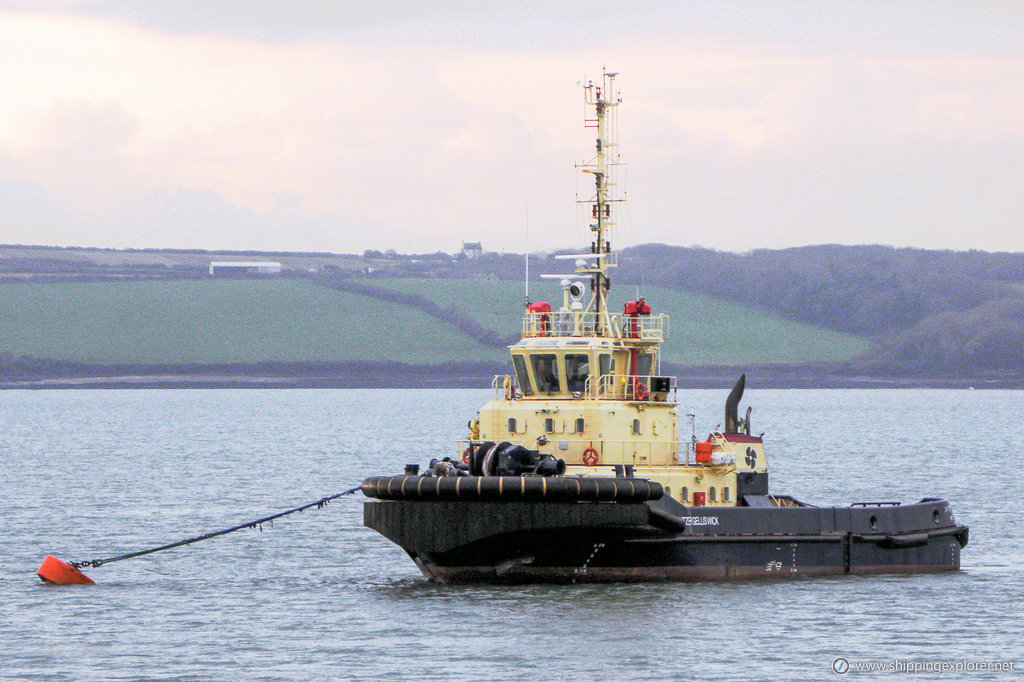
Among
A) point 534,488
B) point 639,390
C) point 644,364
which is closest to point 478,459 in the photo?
point 534,488

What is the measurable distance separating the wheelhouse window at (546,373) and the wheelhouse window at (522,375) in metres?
0.23

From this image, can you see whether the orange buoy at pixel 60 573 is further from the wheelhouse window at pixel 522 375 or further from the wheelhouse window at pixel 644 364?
the wheelhouse window at pixel 644 364

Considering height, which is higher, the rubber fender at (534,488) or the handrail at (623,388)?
the handrail at (623,388)

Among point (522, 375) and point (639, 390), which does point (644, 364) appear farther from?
point (522, 375)

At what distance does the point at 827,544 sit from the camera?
110 ft

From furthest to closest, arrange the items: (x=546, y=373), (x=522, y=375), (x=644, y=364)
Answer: (x=644, y=364)
(x=522, y=375)
(x=546, y=373)

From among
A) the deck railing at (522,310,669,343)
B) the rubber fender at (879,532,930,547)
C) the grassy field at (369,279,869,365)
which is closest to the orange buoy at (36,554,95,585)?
the deck railing at (522,310,669,343)

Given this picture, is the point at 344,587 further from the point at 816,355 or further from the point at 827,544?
the point at 816,355

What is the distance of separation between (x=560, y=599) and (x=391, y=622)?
314 cm

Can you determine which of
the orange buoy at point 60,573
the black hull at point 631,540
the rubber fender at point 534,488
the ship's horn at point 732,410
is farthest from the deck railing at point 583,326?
the orange buoy at point 60,573

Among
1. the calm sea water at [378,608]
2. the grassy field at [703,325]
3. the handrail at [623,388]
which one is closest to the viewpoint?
the calm sea water at [378,608]

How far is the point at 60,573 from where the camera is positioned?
34.2m

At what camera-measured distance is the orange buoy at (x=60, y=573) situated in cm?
3412

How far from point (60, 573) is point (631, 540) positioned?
11.7 metres
